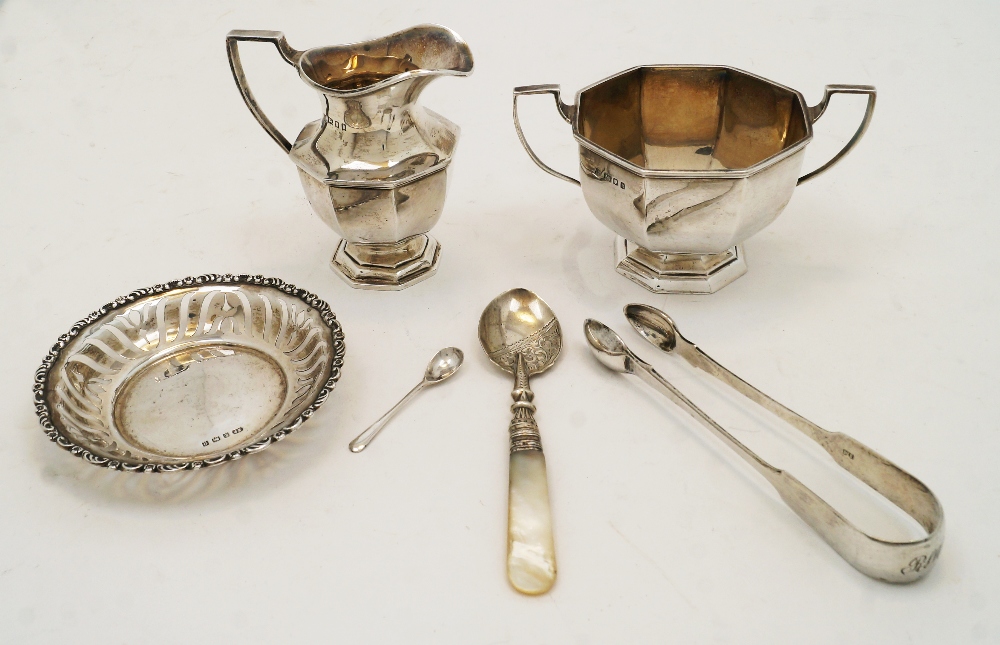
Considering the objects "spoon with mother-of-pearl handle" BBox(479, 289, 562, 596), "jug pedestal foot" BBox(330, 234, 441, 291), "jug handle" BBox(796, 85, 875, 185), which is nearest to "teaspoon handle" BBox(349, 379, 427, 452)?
"spoon with mother-of-pearl handle" BBox(479, 289, 562, 596)


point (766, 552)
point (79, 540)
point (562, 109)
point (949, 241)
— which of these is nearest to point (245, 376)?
point (79, 540)

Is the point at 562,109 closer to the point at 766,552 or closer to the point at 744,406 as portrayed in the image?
the point at 744,406

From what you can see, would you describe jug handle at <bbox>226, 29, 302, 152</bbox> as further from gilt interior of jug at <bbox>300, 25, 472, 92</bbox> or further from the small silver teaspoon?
the small silver teaspoon

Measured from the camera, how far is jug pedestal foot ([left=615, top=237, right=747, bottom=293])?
1.44 meters

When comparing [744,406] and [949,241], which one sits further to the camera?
[949,241]

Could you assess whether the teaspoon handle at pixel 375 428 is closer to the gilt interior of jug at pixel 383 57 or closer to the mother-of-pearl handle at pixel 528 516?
the mother-of-pearl handle at pixel 528 516

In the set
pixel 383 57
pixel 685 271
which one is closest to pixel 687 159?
pixel 685 271

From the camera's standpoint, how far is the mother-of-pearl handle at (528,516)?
100 centimetres

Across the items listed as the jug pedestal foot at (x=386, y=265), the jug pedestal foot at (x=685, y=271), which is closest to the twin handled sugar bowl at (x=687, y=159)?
the jug pedestal foot at (x=685, y=271)

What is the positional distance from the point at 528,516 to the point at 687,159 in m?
0.88

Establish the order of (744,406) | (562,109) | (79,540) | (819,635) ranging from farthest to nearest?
(562,109) → (744,406) → (79,540) → (819,635)

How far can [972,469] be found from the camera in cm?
111

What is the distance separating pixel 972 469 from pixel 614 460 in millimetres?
484

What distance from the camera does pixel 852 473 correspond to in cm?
107
